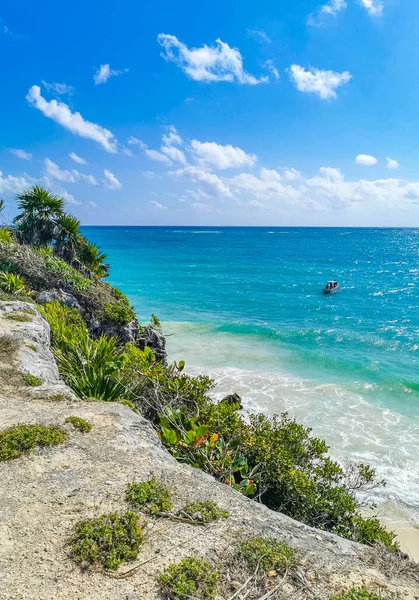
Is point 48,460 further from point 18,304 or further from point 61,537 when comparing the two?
point 18,304

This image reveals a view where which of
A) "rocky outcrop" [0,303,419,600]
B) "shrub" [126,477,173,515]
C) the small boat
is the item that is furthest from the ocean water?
"shrub" [126,477,173,515]

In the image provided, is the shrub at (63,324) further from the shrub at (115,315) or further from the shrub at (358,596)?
the shrub at (358,596)

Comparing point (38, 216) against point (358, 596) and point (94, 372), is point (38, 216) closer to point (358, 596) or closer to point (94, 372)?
point (94, 372)

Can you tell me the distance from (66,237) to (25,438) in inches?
648

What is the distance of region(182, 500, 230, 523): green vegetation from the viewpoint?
5062 mm

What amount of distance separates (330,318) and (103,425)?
27993 mm

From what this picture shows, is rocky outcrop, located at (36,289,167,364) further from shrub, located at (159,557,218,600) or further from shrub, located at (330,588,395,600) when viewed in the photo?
shrub, located at (330,588,395,600)

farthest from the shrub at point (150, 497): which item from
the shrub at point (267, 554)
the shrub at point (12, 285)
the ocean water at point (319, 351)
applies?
→ the shrub at point (12, 285)

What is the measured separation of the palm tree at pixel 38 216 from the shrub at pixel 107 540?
61.3 feet

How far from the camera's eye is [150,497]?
5.29m

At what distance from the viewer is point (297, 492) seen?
7312mm

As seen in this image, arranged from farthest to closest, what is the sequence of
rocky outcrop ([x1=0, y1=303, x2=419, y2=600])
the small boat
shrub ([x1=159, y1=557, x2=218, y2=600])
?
the small boat < rocky outcrop ([x1=0, y1=303, x2=419, y2=600]) < shrub ([x1=159, y1=557, x2=218, y2=600])

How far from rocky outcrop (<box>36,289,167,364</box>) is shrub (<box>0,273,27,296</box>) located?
774 millimetres

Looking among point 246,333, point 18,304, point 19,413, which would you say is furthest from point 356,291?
point 19,413
